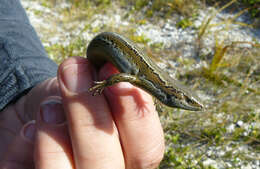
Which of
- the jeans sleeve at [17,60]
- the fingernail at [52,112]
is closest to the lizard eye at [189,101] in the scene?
the fingernail at [52,112]

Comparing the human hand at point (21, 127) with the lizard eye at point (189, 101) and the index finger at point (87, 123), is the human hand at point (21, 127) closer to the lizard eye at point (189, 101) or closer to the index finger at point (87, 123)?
the index finger at point (87, 123)

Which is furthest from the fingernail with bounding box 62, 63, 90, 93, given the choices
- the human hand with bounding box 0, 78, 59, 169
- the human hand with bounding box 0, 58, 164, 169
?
the human hand with bounding box 0, 78, 59, 169

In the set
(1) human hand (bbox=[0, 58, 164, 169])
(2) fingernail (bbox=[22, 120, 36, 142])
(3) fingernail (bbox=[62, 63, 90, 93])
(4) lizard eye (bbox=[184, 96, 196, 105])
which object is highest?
(3) fingernail (bbox=[62, 63, 90, 93])

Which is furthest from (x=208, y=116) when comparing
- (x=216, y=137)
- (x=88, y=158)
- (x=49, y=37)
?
(x=49, y=37)

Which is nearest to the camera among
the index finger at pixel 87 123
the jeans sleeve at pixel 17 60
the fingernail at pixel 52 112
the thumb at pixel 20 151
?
the index finger at pixel 87 123

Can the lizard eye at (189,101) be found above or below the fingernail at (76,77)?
below

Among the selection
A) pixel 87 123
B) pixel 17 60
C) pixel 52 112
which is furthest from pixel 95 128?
pixel 17 60

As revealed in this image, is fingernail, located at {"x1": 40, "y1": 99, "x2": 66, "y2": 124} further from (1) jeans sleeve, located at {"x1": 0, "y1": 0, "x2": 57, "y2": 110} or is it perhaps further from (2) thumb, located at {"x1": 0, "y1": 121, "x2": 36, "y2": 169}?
(1) jeans sleeve, located at {"x1": 0, "y1": 0, "x2": 57, "y2": 110}
